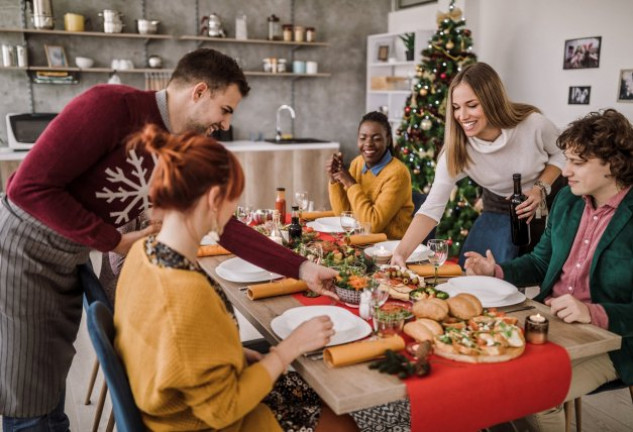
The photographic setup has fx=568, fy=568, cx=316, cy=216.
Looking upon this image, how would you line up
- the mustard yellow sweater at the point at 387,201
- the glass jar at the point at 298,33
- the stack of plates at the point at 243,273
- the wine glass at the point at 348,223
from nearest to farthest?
the stack of plates at the point at 243,273, the wine glass at the point at 348,223, the mustard yellow sweater at the point at 387,201, the glass jar at the point at 298,33

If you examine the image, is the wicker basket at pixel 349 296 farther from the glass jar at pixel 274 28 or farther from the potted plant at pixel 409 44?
the glass jar at pixel 274 28

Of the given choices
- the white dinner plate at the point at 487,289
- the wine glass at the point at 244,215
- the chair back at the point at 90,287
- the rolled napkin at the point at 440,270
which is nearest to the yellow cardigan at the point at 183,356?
the chair back at the point at 90,287

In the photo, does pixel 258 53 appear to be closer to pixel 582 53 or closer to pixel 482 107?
pixel 582 53

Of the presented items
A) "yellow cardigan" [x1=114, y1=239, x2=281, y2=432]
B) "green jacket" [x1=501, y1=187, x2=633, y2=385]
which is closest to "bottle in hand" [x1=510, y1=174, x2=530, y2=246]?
"green jacket" [x1=501, y1=187, x2=633, y2=385]

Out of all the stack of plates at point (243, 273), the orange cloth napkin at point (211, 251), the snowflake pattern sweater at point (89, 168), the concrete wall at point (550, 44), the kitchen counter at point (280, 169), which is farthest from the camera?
the kitchen counter at point (280, 169)

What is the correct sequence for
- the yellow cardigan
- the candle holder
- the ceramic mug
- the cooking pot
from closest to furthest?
the yellow cardigan, the candle holder, the ceramic mug, the cooking pot

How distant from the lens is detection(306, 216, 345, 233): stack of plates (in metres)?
2.75

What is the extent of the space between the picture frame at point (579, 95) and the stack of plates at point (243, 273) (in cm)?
368

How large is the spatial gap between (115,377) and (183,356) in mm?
195

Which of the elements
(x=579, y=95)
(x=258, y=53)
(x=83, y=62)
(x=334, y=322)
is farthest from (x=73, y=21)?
(x=334, y=322)

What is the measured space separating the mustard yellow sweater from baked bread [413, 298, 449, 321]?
50.8 inches

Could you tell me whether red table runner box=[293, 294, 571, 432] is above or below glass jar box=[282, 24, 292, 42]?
below

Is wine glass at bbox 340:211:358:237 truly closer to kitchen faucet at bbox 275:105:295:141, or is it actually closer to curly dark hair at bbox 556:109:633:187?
curly dark hair at bbox 556:109:633:187

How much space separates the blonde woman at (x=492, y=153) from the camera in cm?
239
